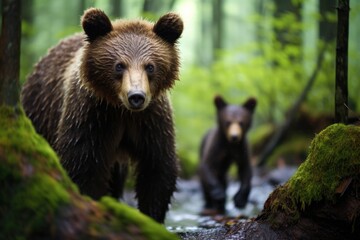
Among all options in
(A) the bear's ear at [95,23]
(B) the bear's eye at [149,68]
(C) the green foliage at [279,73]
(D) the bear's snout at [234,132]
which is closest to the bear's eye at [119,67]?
(B) the bear's eye at [149,68]

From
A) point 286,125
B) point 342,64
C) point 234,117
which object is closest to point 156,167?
point 342,64

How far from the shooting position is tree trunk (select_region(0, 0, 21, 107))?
10.2 feet

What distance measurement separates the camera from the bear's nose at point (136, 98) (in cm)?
417

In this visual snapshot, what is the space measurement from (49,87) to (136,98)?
9.08 feet

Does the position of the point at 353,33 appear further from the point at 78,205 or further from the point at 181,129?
the point at 78,205

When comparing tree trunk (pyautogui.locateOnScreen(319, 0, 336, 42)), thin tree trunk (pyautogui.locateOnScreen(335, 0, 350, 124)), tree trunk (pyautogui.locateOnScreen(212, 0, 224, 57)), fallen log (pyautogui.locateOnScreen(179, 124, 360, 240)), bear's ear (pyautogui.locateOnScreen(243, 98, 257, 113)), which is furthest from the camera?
tree trunk (pyautogui.locateOnScreen(212, 0, 224, 57))

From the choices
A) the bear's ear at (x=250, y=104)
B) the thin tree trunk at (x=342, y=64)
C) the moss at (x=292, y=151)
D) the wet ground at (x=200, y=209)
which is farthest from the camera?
the moss at (x=292, y=151)

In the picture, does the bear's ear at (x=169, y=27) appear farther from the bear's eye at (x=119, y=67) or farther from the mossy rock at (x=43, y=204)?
the mossy rock at (x=43, y=204)

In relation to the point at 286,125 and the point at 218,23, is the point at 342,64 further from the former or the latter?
the point at 218,23

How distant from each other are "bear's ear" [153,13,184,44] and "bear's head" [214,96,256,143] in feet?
14.2

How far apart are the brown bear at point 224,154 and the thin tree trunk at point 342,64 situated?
183 inches

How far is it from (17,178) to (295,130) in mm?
12643

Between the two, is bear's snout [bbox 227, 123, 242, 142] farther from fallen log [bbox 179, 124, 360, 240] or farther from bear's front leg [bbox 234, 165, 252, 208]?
fallen log [bbox 179, 124, 360, 240]

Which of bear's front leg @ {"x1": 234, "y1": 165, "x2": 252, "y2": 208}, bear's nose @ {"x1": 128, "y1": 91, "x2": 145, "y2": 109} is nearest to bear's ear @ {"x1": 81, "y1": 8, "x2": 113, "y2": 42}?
bear's nose @ {"x1": 128, "y1": 91, "x2": 145, "y2": 109}
